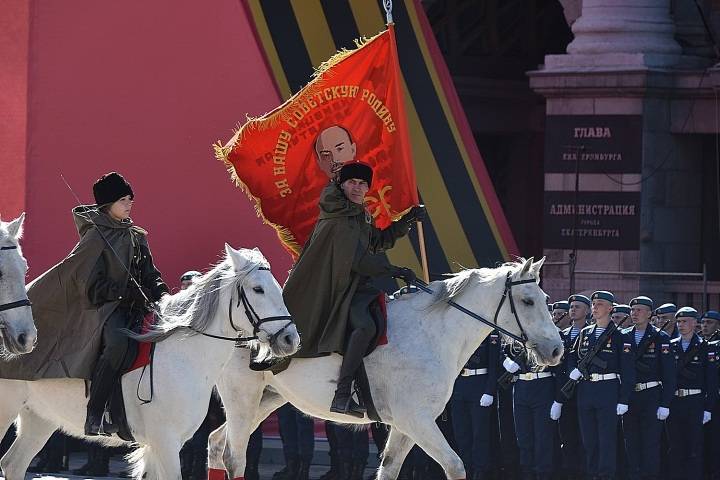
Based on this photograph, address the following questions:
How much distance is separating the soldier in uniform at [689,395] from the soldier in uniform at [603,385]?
0.50 m

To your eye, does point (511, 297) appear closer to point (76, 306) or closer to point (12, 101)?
point (76, 306)

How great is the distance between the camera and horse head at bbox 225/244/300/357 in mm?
11883

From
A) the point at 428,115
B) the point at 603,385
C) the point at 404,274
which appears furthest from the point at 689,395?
the point at 428,115

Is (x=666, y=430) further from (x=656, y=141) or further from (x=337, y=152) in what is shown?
(x=656, y=141)

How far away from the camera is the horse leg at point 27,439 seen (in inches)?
508

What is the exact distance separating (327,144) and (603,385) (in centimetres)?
309

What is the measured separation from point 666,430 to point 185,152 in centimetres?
506

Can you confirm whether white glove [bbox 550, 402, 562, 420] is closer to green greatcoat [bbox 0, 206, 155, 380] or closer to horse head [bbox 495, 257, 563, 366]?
horse head [bbox 495, 257, 563, 366]

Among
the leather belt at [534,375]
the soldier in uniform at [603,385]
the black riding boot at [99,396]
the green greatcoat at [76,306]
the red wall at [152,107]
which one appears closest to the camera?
the black riding boot at [99,396]

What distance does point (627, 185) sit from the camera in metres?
21.5

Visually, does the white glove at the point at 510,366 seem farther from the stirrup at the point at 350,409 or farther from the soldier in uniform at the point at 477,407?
the stirrup at the point at 350,409

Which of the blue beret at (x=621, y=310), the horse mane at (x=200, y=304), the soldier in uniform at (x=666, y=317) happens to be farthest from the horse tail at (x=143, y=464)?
the soldier in uniform at (x=666, y=317)

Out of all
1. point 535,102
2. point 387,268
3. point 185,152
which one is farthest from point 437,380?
point 535,102

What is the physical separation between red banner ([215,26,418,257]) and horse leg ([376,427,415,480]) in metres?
1.66
